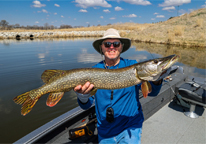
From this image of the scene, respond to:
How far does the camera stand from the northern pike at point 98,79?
1.95m

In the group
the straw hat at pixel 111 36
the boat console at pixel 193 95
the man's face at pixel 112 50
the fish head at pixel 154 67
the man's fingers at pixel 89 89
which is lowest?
the boat console at pixel 193 95

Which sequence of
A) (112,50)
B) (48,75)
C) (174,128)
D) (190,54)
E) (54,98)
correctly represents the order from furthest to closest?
(190,54)
(174,128)
(112,50)
(48,75)
(54,98)

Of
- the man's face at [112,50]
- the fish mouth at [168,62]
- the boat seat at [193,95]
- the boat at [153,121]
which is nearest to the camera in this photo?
the fish mouth at [168,62]

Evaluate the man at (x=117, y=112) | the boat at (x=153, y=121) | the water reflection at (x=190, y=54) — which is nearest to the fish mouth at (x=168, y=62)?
the man at (x=117, y=112)

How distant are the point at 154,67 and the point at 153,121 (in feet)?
7.23

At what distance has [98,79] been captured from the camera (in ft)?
6.68

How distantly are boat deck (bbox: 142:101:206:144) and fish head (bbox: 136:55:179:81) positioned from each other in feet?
5.77

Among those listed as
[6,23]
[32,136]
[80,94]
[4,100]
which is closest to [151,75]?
[80,94]

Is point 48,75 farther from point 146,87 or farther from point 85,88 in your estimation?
point 146,87

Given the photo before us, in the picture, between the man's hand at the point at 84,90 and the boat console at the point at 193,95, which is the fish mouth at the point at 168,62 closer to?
the man's hand at the point at 84,90

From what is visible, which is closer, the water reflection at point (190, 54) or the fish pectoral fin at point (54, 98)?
the fish pectoral fin at point (54, 98)

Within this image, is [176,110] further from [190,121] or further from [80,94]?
[80,94]

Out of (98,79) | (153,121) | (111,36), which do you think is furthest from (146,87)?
(153,121)

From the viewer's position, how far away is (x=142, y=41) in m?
27.6
